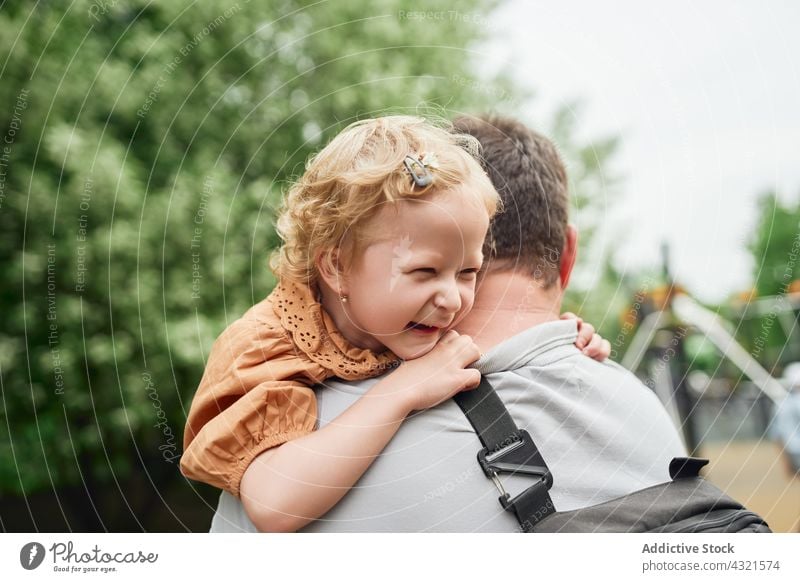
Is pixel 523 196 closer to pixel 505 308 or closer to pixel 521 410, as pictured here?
pixel 505 308

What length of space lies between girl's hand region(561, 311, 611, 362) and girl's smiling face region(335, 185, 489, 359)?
0.82ft

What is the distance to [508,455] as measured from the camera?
3.92 feet

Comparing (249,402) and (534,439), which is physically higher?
(249,402)

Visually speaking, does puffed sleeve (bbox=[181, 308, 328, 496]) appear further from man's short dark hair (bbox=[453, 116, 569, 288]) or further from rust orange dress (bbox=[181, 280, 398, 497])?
man's short dark hair (bbox=[453, 116, 569, 288])

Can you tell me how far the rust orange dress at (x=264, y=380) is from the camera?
123 cm

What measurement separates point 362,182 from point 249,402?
1.27ft

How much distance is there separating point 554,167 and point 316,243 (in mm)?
492

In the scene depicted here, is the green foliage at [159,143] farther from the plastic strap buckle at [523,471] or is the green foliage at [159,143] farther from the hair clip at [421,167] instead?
the plastic strap buckle at [523,471]

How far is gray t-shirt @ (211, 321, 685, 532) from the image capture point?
1197mm
